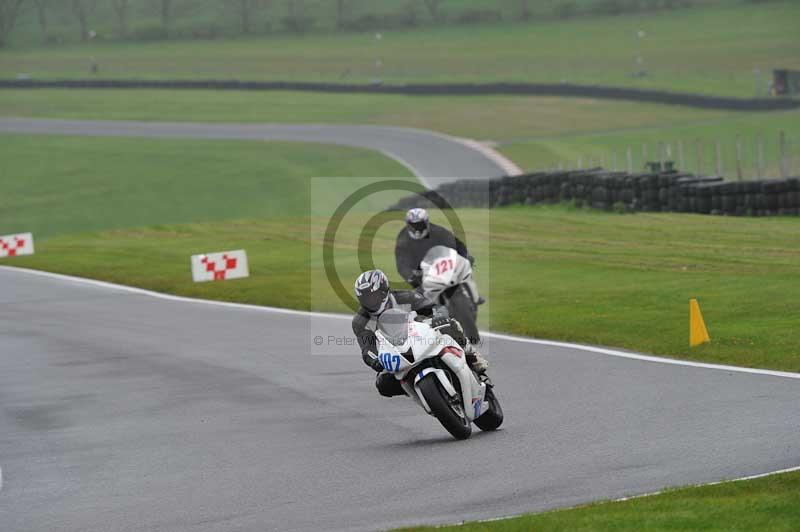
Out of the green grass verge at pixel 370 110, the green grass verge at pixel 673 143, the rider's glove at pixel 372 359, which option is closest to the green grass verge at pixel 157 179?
the green grass verge at pixel 673 143

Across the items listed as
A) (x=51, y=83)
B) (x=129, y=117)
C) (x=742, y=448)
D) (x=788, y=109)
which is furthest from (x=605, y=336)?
(x=51, y=83)

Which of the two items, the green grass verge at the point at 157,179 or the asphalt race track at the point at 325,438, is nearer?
the asphalt race track at the point at 325,438

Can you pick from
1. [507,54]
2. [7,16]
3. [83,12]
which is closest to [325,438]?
[507,54]

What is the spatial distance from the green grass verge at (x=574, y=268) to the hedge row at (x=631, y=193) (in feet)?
1.87

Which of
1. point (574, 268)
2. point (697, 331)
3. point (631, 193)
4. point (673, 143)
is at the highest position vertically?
point (673, 143)

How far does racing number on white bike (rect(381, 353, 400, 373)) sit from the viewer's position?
1102 centimetres

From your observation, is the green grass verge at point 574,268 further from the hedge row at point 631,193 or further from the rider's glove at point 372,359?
the rider's glove at point 372,359

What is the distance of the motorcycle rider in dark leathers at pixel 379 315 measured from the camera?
11094 millimetres

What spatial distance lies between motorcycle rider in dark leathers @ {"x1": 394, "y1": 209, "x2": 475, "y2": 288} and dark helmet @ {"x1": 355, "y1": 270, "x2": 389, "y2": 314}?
3414 mm

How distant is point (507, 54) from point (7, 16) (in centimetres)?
4855

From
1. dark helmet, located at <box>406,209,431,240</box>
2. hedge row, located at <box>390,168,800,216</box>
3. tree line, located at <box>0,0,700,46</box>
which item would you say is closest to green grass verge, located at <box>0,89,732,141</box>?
hedge row, located at <box>390,168,800,216</box>

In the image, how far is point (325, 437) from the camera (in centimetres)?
1181

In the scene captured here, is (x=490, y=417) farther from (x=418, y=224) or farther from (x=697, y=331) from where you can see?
(x=697, y=331)

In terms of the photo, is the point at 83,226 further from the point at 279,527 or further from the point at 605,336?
the point at 279,527
